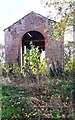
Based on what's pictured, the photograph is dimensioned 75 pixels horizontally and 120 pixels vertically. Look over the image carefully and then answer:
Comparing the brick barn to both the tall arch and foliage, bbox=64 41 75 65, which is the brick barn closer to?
the tall arch

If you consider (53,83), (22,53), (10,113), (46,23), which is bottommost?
(10,113)

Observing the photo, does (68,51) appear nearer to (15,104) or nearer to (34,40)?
(15,104)

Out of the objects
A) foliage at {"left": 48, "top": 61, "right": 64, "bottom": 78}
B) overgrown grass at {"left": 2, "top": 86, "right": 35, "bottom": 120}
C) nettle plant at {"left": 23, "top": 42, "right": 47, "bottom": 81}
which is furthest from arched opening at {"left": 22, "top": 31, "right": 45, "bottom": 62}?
overgrown grass at {"left": 2, "top": 86, "right": 35, "bottom": 120}

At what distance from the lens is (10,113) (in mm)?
3443

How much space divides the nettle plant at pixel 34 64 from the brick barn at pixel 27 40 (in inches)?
3.6

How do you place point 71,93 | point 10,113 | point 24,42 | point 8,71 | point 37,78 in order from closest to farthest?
point 10,113 < point 71,93 < point 37,78 < point 8,71 < point 24,42

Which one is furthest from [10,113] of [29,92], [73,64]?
[73,64]

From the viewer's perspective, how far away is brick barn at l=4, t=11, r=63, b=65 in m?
4.20

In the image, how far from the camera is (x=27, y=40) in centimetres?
511

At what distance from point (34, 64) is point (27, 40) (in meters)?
0.79

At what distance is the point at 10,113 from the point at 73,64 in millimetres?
955

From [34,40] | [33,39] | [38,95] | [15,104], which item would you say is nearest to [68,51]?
[38,95]

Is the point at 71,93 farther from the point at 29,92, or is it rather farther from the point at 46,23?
the point at 46,23

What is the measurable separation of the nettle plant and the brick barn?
0.30ft
